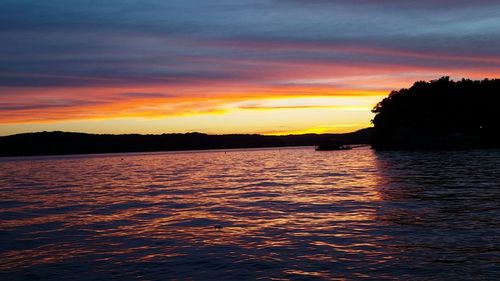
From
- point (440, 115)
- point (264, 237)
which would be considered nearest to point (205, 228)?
point (264, 237)

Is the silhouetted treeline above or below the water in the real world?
above

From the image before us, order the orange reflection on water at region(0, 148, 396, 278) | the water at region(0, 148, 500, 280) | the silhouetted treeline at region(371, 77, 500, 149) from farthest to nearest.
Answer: the silhouetted treeline at region(371, 77, 500, 149), the orange reflection on water at region(0, 148, 396, 278), the water at region(0, 148, 500, 280)

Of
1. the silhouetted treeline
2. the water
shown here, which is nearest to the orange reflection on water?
the water

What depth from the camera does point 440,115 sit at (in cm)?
14812

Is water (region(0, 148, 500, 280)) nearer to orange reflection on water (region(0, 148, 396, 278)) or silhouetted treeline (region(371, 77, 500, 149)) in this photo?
orange reflection on water (region(0, 148, 396, 278))

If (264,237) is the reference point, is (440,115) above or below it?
above

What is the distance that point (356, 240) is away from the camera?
56.5 feet

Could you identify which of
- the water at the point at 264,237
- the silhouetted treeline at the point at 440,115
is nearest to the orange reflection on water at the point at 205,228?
the water at the point at 264,237

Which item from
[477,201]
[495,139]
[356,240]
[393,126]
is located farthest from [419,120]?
[356,240]

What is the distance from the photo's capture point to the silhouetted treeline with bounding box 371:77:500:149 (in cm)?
14088

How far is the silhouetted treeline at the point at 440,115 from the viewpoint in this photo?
141 meters

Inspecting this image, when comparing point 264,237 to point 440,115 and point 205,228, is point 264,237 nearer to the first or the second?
point 205,228

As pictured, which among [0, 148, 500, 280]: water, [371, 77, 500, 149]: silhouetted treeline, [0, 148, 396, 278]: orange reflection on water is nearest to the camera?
[0, 148, 500, 280]: water

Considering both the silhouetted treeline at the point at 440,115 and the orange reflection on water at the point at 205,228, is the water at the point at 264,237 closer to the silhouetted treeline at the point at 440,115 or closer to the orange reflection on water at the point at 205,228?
the orange reflection on water at the point at 205,228
